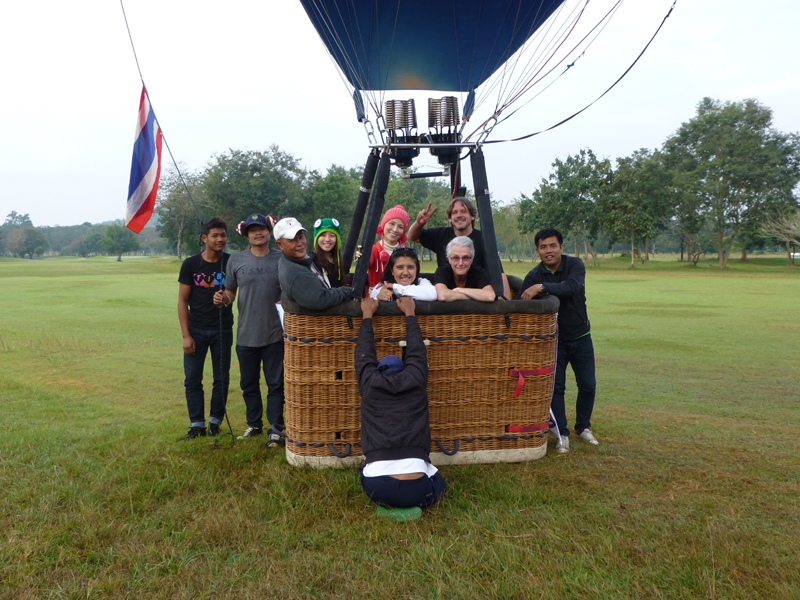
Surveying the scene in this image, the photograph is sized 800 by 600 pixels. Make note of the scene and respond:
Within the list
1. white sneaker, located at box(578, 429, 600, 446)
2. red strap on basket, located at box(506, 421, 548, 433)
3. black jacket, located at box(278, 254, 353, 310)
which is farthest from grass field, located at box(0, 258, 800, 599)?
black jacket, located at box(278, 254, 353, 310)

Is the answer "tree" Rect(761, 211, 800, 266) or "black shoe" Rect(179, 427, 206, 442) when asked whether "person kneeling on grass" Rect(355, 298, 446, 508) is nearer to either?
"black shoe" Rect(179, 427, 206, 442)

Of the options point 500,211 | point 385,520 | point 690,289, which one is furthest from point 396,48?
→ point 500,211

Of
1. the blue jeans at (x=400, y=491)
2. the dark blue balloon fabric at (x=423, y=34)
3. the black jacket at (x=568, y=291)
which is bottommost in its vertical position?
the blue jeans at (x=400, y=491)

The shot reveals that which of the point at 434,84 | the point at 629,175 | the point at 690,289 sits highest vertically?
the point at 629,175

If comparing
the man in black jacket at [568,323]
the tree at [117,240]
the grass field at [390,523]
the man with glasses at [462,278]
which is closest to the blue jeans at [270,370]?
the grass field at [390,523]

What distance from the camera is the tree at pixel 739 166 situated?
43.7 m

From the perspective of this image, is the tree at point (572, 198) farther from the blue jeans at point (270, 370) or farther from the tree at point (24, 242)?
the tree at point (24, 242)

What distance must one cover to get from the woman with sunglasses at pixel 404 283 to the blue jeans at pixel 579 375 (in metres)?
1.25

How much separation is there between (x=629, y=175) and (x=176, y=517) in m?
48.3

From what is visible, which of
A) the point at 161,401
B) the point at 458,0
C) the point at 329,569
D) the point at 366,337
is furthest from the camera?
the point at 161,401

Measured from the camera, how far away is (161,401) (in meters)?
5.62

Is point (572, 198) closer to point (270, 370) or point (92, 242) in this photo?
point (270, 370)

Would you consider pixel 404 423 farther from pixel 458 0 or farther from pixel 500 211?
pixel 500 211

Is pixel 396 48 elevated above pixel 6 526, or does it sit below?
above
